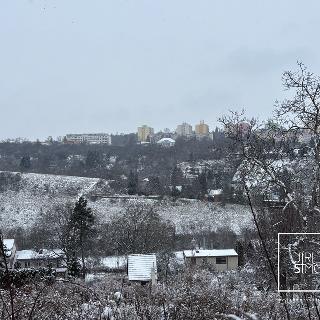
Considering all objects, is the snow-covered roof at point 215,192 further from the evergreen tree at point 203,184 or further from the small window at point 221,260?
the small window at point 221,260

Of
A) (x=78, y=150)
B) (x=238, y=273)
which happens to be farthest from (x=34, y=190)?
(x=238, y=273)

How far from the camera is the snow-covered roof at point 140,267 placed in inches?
768

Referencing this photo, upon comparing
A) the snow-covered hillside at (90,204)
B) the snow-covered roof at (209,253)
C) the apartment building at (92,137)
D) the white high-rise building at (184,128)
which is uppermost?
the white high-rise building at (184,128)

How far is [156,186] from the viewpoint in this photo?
56.4 m

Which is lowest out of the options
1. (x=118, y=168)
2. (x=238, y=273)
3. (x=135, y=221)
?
(x=238, y=273)

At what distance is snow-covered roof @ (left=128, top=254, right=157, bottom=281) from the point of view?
64.0 feet

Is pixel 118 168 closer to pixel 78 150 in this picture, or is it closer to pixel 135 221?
pixel 78 150

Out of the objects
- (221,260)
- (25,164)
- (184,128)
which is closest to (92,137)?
(184,128)

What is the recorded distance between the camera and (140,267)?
20.2 m

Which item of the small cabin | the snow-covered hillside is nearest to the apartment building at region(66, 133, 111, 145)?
the snow-covered hillside

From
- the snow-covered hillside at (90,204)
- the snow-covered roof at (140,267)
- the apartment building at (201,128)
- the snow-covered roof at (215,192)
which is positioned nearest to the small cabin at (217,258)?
the snow-covered roof at (140,267)

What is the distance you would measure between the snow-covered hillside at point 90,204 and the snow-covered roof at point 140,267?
63.6 feet

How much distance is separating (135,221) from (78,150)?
63376 mm

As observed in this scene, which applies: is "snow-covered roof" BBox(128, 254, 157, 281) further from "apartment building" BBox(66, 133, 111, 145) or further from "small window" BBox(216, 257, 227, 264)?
"apartment building" BBox(66, 133, 111, 145)
